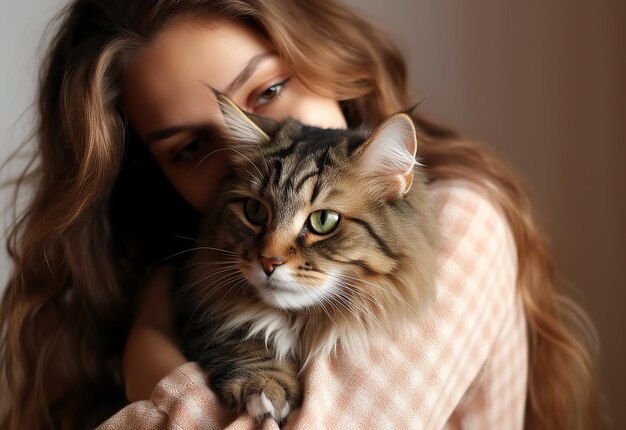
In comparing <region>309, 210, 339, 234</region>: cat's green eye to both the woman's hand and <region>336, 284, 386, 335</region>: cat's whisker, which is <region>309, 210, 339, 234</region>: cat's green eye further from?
the woman's hand

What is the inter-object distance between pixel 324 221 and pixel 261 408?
33 centimetres

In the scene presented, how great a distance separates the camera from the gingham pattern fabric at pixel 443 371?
42.2 inches

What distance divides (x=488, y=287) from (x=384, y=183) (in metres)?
0.32

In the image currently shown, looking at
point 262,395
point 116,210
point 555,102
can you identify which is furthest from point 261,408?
point 555,102

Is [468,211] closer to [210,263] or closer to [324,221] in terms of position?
[324,221]

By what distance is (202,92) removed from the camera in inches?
54.2

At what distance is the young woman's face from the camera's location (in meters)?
1.37

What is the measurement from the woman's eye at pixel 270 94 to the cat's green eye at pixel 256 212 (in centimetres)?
32

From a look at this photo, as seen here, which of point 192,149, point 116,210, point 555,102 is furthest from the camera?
point 555,102

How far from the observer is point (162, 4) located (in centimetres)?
138

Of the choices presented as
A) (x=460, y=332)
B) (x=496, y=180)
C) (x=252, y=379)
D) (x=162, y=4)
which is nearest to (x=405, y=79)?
(x=496, y=180)

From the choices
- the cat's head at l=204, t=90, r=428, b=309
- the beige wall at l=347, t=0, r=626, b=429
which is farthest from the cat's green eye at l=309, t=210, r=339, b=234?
the beige wall at l=347, t=0, r=626, b=429

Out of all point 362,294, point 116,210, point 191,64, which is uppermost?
point 191,64

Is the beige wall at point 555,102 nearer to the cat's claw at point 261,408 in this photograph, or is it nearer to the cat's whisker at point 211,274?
the cat's whisker at point 211,274
